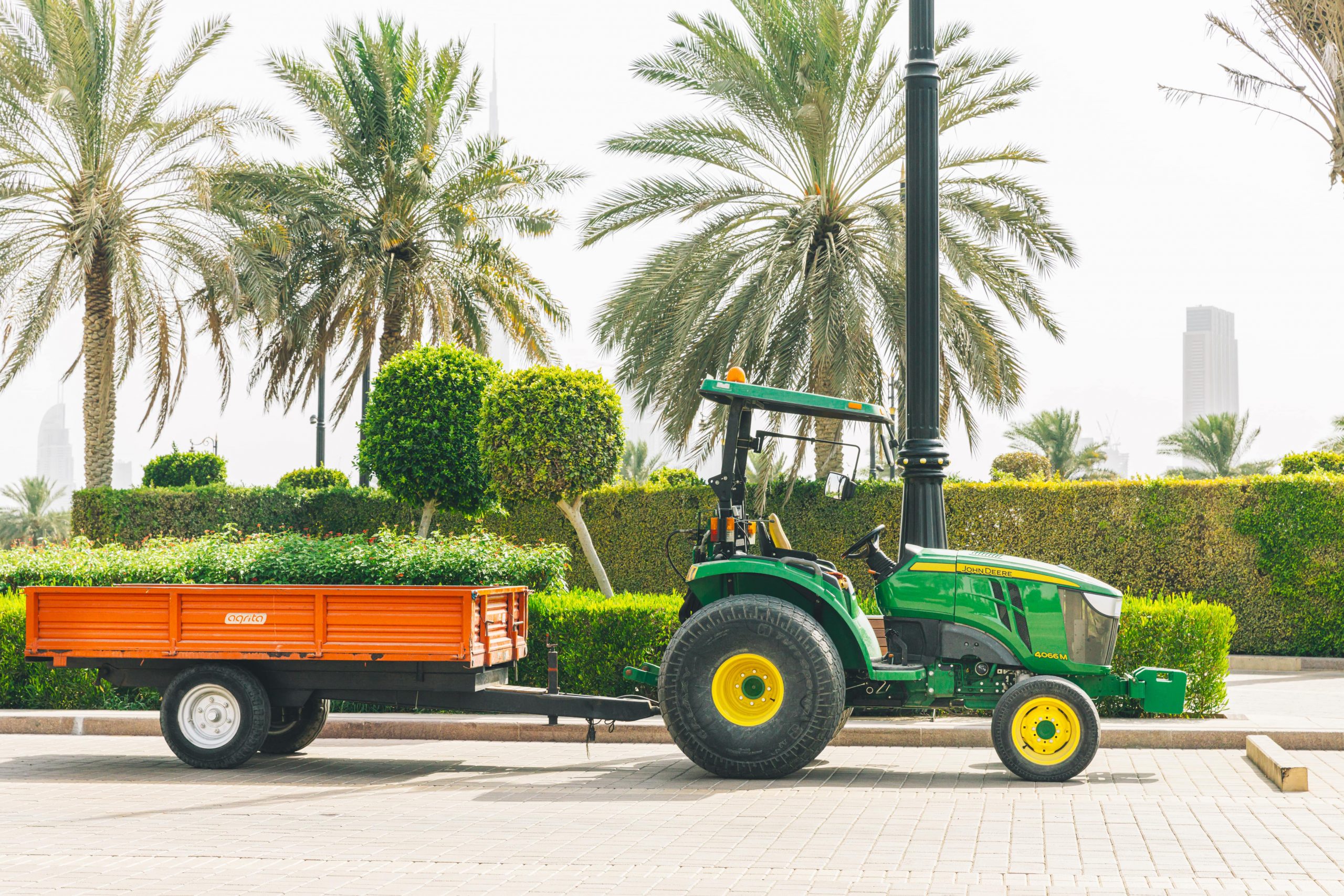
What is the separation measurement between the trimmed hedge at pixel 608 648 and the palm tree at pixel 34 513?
139 ft

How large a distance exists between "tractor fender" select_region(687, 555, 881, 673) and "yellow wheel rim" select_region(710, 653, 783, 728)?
1.84ft

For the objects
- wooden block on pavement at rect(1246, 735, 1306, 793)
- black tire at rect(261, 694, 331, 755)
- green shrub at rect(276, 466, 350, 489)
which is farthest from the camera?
green shrub at rect(276, 466, 350, 489)

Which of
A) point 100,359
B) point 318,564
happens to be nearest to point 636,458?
point 100,359

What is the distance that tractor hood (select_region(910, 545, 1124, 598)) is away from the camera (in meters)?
8.54

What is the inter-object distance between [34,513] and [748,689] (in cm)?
5305

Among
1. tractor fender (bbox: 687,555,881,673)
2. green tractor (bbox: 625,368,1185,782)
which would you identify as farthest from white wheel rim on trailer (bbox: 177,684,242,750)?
tractor fender (bbox: 687,555,881,673)

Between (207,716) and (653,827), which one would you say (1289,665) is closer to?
(653,827)

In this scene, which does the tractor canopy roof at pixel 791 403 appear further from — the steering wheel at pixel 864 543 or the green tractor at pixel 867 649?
the steering wheel at pixel 864 543

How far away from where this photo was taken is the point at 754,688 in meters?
8.35

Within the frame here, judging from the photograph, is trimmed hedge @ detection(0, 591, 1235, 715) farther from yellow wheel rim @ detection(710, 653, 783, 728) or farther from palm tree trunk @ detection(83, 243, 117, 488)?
palm tree trunk @ detection(83, 243, 117, 488)

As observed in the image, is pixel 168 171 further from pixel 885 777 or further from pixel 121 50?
pixel 885 777

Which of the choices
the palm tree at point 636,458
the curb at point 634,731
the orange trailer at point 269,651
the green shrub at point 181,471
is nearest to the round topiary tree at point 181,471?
the green shrub at point 181,471

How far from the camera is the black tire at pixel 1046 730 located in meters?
8.16

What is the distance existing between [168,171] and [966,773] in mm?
18892
